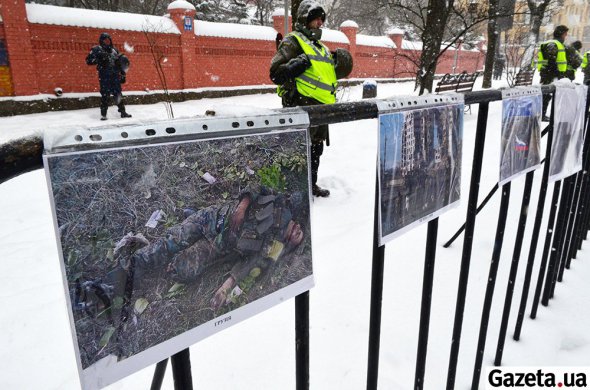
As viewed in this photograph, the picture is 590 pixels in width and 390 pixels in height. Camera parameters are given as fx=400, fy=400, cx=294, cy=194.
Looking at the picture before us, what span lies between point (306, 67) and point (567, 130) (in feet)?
7.84

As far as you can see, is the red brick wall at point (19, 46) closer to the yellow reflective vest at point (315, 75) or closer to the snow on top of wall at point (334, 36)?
the yellow reflective vest at point (315, 75)

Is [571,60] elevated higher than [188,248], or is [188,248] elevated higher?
[571,60]

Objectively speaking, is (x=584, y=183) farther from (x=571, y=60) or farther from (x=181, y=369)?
(x=571, y=60)

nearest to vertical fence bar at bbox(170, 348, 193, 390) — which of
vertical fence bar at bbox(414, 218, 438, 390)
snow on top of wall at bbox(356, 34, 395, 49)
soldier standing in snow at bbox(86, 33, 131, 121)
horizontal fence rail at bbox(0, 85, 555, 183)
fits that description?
horizontal fence rail at bbox(0, 85, 555, 183)

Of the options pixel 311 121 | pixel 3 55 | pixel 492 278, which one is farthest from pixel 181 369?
pixel 3 55

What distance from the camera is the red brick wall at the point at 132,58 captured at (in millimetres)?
10047

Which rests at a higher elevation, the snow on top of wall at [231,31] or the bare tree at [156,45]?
the snow on top of wall at [231,31]

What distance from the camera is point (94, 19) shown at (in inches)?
451

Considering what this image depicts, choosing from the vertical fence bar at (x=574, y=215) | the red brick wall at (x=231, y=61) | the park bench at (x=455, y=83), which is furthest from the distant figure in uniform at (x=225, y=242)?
the red brick wall at (x=231, y=61)

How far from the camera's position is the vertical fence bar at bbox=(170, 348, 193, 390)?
802mm

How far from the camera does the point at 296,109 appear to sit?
0.89 m

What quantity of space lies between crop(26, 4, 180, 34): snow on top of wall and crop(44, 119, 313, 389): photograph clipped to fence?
12358 mm

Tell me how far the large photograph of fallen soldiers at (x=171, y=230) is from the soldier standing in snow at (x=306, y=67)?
3.16 m

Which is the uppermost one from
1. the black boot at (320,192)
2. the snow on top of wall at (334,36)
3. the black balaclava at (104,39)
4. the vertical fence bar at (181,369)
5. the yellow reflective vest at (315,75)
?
the snow on top of wall at (334,36)
